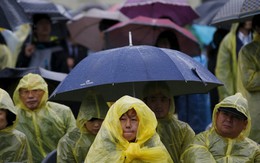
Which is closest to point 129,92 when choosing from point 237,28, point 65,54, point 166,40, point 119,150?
point 119,150

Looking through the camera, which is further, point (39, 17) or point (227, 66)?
point (39, 17)

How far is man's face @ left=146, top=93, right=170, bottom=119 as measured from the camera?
1059 centimetres

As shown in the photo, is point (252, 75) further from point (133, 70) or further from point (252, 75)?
point (133, 70)

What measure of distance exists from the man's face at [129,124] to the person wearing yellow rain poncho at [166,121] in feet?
3.75

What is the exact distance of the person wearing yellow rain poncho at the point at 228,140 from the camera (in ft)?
32.8

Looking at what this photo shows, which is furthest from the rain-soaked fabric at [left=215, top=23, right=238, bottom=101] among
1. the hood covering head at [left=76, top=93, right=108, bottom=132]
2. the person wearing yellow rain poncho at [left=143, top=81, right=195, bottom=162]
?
the hood covering head at [left=76, top=93, right=108, bottom=132]

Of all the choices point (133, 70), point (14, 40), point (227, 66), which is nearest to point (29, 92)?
point (133, 70)

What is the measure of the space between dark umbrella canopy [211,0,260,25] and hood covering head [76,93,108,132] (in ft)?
5.49

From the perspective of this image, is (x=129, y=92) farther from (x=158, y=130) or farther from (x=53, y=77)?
(x=53, y=77)

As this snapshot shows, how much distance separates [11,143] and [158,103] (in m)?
1.34

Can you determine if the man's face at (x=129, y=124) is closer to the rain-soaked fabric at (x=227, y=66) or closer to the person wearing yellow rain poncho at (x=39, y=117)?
the person wearing yellow rain poncho at (x=39, y=117)

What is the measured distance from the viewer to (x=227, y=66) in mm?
14070

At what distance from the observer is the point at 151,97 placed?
34.8 feet

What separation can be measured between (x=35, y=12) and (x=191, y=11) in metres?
1.99
